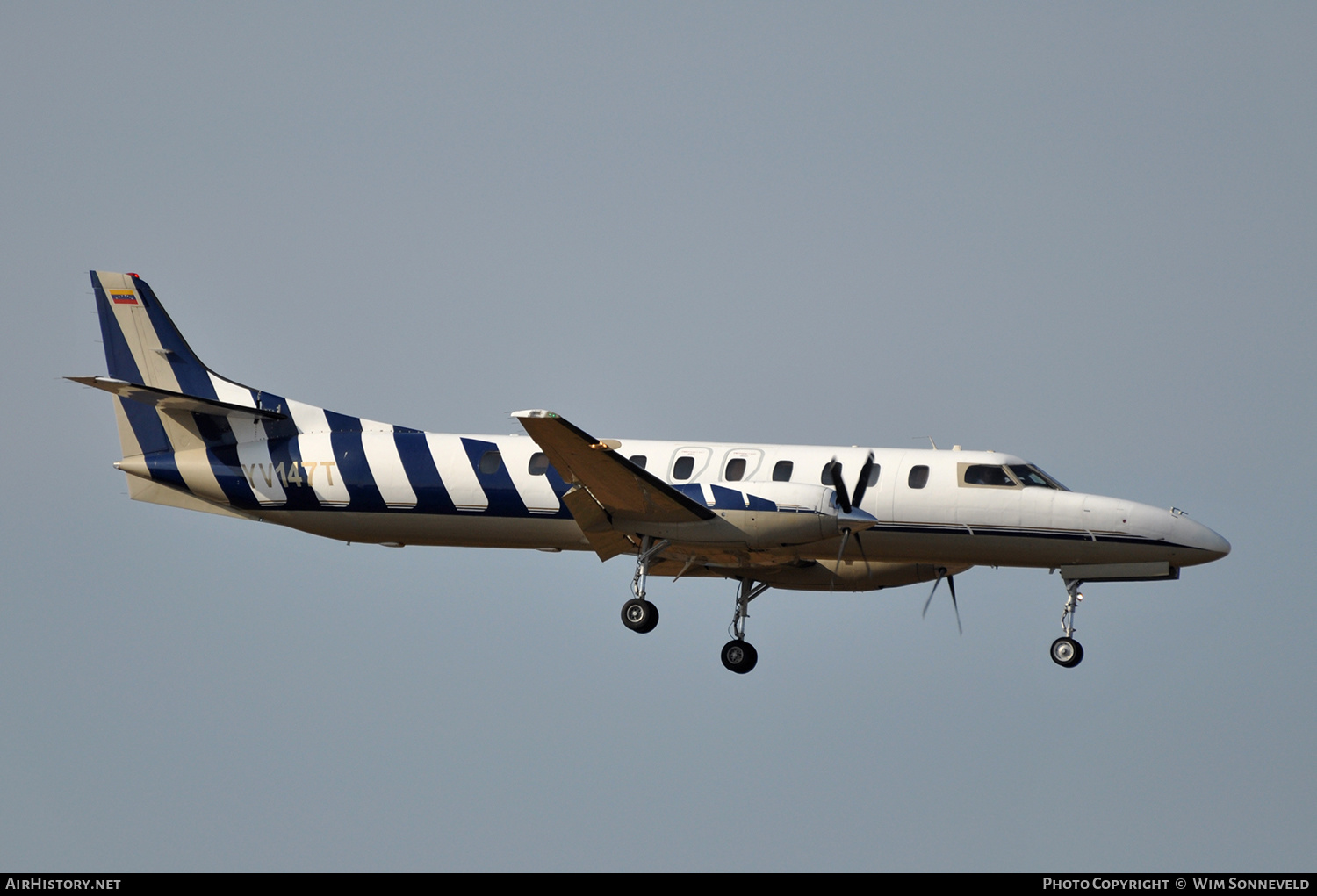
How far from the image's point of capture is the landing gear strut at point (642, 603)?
27.6m

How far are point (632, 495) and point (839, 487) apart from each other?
3558 millimetres

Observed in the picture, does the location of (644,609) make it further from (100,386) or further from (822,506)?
(100,386)

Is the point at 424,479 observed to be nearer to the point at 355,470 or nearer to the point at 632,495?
the point at 355,470

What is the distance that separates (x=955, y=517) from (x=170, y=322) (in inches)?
645

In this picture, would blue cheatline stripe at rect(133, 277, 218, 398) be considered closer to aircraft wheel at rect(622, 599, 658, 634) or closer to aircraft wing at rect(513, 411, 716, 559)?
aircraft wing at rect(513, 411, 716, 559)

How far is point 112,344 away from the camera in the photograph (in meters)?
32.7

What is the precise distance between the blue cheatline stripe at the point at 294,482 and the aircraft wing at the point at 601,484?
5.48 metres

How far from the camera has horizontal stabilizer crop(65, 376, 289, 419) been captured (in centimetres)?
2872

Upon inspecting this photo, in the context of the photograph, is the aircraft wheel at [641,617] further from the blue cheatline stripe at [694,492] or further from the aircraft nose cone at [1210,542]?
the aircraft nose cone at [1210,542]

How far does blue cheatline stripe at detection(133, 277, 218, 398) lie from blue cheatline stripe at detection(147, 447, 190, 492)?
1.81 m

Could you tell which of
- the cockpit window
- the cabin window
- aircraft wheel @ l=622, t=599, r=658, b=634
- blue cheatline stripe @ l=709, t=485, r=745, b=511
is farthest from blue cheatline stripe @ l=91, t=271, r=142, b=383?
the cockpit window

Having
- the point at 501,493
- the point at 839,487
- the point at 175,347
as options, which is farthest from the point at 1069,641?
the point at 175,347

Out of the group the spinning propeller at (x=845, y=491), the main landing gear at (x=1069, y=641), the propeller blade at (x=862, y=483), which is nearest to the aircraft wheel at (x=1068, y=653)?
the main landing gear at (x=1069, y=641)
